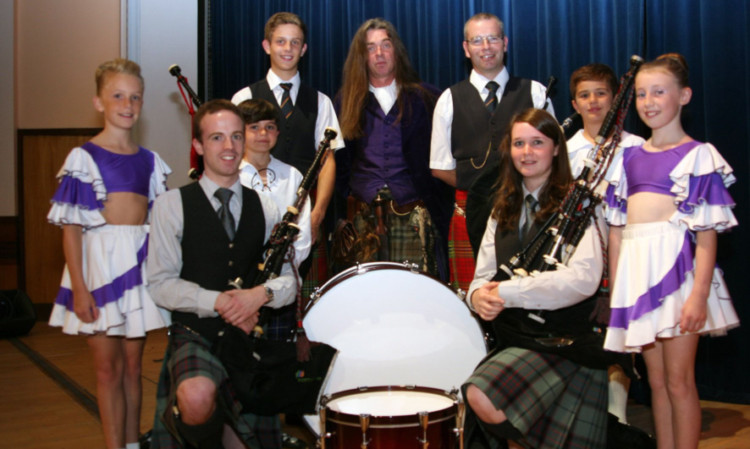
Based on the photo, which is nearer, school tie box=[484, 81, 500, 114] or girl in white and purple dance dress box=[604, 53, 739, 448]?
girl in white and purple dance dress box=[604, 53, 739, 448]

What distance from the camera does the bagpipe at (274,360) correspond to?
93.0 inches

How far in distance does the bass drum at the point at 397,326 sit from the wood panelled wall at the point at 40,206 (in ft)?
15.9

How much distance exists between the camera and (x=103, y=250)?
271cm

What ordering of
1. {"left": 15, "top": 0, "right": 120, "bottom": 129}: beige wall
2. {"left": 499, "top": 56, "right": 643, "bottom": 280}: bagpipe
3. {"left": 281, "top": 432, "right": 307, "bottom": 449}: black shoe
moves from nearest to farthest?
{"left": 499, "top": 56, "right": 643, "bottom": 280}: bagpipe → {"left": 281, "top": 432, "right": 307, "bottom": 449}: black shoe → {"left": 15, "top": 0, "right": 120, "bottom": 129}: beige wall

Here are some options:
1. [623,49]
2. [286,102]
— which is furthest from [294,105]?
[623,49]

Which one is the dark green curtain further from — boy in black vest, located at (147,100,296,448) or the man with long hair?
boy in black vest, located at (147,100,296,448)

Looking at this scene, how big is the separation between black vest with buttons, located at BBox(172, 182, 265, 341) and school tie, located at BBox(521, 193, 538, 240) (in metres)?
0.98

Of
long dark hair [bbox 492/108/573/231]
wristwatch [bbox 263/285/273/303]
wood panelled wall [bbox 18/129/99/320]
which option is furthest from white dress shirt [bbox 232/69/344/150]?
wood panelled wall [bbox 18/129/99/320]

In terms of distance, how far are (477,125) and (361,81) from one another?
2.05ft

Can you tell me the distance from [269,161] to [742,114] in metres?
2.23

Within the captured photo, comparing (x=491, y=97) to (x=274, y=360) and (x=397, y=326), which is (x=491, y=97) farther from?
(x=274, y=360)

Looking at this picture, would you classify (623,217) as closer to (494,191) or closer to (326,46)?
(494,191)

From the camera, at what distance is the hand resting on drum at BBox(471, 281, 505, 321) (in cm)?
246

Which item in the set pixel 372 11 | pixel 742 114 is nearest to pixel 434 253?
pixel 742 114
